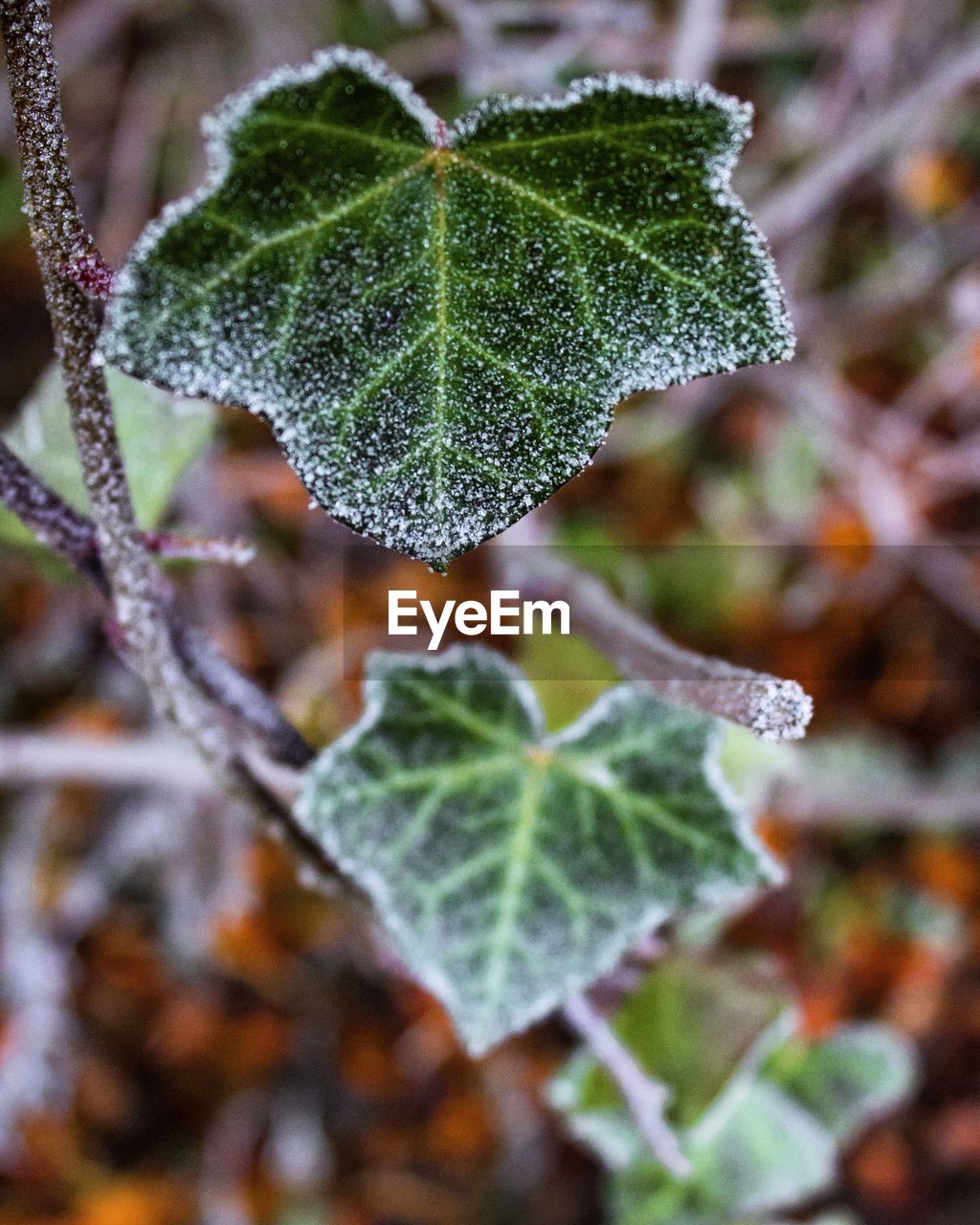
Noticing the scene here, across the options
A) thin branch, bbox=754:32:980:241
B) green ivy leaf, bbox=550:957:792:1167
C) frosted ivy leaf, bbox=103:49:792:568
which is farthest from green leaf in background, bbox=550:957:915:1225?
thin branch, bbox=754:32:980:241

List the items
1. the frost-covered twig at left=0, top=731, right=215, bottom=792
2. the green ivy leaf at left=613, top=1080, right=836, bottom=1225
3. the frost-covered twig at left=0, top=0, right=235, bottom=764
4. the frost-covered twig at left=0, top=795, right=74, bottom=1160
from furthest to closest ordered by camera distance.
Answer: the frost-covered twig at left=0, top=795, right=74, bottom=1160 → the frost-covered twig at left=0, top=731, right=215, bottom=792 → the green ivy leaf at left=613, top=1080, right=836, bottom=1225 → the frost-covered twig at left=0, top=0, right=235, bottom=764

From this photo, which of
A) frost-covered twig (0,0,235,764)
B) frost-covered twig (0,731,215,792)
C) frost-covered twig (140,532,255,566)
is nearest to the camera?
frost-covered twig (0,0,235,764)

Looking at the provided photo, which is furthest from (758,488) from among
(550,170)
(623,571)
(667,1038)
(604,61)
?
(550,170)

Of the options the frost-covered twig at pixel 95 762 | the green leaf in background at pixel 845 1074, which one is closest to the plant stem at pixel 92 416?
the frost-covered twig at pixel 95 762

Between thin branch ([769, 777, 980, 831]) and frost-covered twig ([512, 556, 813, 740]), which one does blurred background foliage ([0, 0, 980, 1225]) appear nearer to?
thin branch ([769, 777, 980, 831])

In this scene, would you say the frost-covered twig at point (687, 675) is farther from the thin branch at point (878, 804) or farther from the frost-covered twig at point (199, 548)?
the thin branch at point (878, 804)

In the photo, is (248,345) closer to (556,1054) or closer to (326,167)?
(326,167)
